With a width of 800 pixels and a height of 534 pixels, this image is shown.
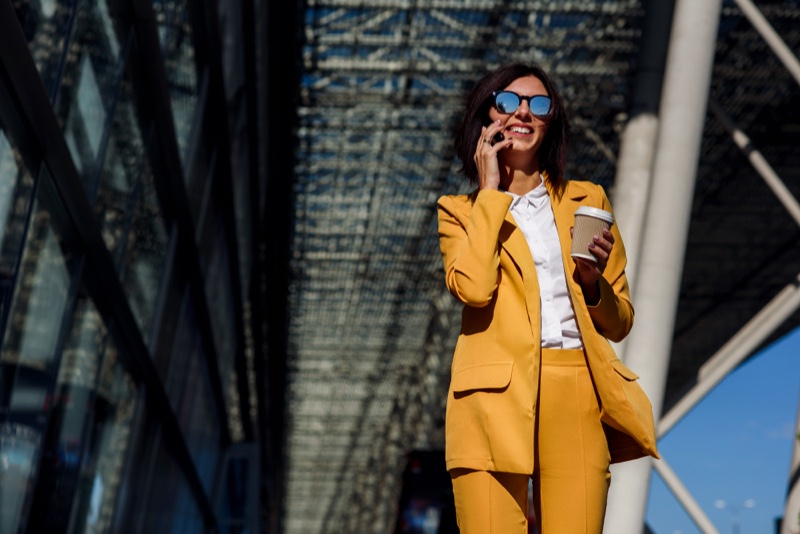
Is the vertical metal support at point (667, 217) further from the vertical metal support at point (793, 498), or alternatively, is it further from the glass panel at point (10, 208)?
the glass panel at point (10, 208)

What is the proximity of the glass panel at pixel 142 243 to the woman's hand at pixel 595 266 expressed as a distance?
20.0ft

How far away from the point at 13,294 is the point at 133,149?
3.83m

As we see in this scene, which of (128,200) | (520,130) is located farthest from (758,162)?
(520,130)

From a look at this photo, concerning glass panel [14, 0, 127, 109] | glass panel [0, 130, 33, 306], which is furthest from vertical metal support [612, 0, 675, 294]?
glass panel [0, 130, 33, 306]

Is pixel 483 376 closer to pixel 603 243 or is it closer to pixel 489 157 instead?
pixel 603 243

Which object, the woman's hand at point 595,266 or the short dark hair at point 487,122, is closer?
the woman's hand at point 595,266

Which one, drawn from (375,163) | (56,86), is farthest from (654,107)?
(375,163)

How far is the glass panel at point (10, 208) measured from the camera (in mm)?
5793

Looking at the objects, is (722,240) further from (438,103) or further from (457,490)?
(457,490)

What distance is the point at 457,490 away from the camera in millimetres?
3215

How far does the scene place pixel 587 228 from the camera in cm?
314

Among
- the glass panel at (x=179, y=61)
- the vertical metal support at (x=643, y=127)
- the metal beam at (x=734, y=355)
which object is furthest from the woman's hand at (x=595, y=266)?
the metal beam at (x=734, y=355)

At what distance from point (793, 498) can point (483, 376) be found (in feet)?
31.5

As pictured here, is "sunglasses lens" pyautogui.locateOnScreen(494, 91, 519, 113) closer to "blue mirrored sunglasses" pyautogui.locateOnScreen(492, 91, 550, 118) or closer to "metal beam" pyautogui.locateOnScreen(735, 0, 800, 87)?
"blue mirrored sunglasses" pyautogui.locateOnScreen(492, 91, 550, 118)
